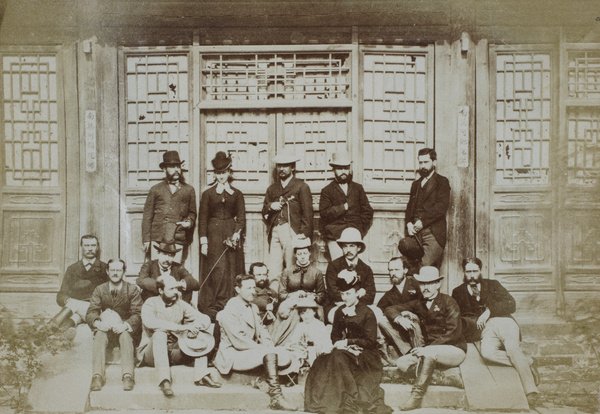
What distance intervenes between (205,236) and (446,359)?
2543mm

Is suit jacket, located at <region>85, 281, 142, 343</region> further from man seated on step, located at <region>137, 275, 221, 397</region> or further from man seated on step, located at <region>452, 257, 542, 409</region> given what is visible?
man seated on step, located at <region>452, 257, 542, 409</region>

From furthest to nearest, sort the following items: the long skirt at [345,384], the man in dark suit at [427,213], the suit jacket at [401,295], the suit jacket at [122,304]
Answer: the man in dark suit at [427,213] < the suit jacket at [401,295] < the suit jacket at [122,304] < the long skirt at [345,384]

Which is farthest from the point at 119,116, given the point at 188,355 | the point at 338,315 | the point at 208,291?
the point at 338,315

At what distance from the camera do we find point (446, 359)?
5.37m

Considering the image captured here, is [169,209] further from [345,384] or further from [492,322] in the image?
[492,322]

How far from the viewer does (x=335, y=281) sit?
18.6ft

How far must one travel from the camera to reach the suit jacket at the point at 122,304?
5.57m

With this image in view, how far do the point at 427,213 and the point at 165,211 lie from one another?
8.41ft

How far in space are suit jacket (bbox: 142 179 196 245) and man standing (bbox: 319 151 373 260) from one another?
1337 mm

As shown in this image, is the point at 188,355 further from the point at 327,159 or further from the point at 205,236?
the point at 327,159

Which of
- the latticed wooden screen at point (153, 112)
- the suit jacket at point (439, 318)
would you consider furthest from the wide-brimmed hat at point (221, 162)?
the suit jacket at point (439, 318)

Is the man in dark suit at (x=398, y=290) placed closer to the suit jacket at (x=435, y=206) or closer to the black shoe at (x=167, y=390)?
the suit jacket at (x=435, y=206)

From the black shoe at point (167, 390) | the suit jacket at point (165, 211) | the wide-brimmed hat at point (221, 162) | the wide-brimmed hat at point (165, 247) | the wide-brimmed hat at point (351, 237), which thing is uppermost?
the wide-brimmed hat at point (221, 162)

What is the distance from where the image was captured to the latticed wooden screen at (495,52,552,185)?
5914mm
